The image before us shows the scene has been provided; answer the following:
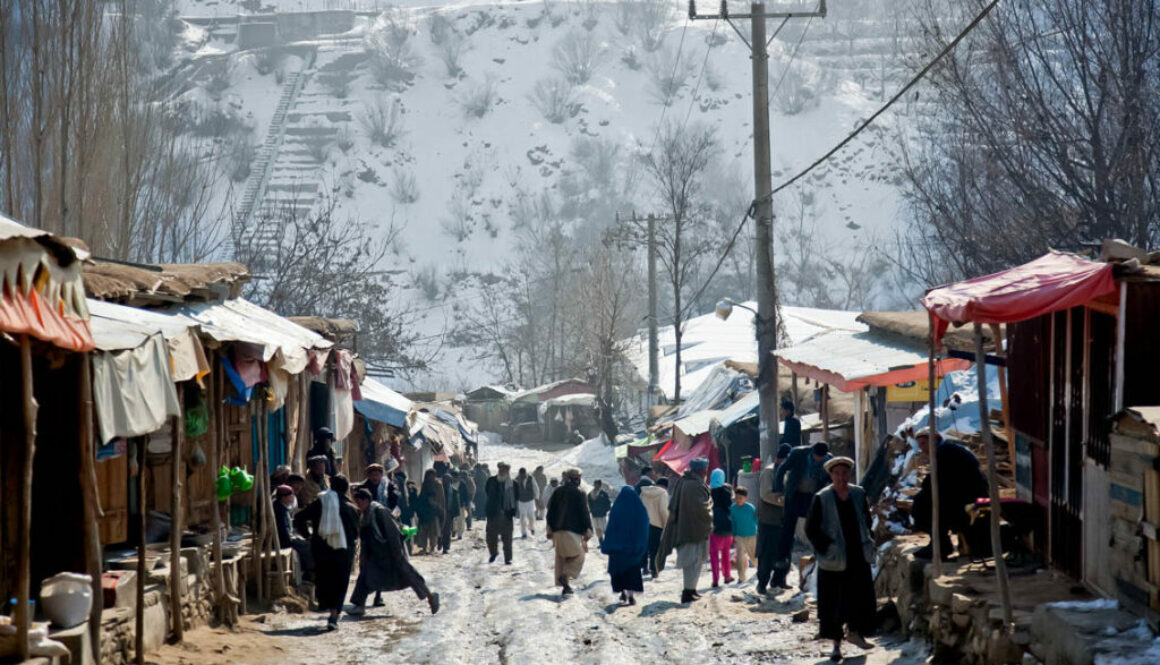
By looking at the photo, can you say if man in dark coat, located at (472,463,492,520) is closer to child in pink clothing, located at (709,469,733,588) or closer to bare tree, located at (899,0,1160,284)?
bare tree, located at (899,0,1160,284)

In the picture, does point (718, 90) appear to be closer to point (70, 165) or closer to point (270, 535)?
point (70, 165)

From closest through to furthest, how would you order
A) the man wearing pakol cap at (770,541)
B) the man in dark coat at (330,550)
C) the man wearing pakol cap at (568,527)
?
1. the man in dark coat at (330,550)
2. the man wearing pakol cap at (770,541)
3. the man wearing pakol cap at (568,527)

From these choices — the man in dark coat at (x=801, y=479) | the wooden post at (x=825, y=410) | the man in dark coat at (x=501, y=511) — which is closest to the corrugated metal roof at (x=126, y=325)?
the man in dark coat at (x=801, y=479)

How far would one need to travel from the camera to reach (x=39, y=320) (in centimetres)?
735

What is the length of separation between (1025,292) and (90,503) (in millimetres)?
5924

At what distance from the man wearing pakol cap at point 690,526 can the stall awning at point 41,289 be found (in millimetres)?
7559

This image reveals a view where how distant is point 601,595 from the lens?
15.1m

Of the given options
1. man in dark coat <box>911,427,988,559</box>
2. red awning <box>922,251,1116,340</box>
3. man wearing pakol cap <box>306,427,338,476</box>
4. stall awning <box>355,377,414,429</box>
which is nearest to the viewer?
red awning <box>922,251,1116,340</box>

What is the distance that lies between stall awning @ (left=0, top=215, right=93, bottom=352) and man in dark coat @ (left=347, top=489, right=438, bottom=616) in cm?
519

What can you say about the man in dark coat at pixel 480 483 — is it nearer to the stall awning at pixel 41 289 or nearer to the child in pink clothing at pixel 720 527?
the child in pink clothing at pixel 720 527

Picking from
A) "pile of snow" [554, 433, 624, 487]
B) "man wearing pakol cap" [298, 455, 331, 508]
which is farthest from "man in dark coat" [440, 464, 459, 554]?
"pile of snow" [554, 433, 624, 487]

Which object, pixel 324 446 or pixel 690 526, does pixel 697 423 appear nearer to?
pixel 324 446

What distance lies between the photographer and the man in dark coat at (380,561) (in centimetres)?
1288

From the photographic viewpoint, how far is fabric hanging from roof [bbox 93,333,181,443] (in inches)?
328
